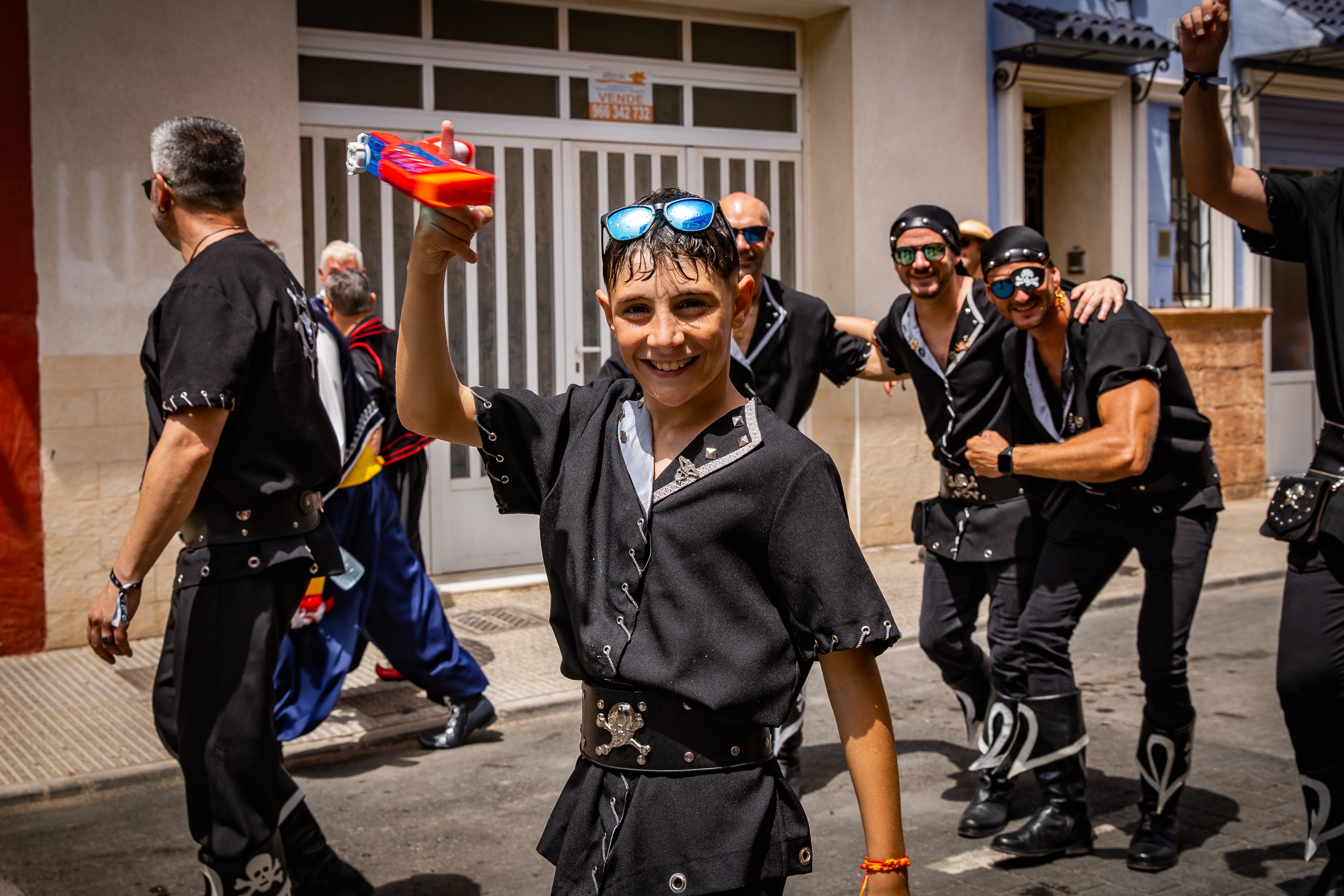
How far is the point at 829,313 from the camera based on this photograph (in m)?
4.96

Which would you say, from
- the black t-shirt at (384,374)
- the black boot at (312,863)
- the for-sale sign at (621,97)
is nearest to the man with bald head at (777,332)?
the black t-shirt at (384,374)

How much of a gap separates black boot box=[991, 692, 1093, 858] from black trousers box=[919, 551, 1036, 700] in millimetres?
209

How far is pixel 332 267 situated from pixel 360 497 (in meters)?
1.62

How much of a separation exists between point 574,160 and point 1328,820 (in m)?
6.93

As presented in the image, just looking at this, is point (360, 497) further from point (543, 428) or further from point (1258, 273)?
point (1258, 273)

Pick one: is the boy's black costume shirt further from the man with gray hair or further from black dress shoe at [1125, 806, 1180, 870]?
black dress shoe at [1125, 806, 1180, 870]

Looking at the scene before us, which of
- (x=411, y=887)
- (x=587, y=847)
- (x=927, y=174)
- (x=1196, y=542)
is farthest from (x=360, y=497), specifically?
(x=927, y=174)

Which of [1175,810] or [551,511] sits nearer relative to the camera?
[551,511]

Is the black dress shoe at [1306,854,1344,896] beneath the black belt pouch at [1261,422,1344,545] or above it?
beneath

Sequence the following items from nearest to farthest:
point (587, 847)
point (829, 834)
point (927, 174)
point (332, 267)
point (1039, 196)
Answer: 1. point (587, 847)
2. point (829, 834)
3. point (332, 267)
4. point (927, 174)
5. point (1039, 196)

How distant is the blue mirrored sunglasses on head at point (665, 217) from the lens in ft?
7.07

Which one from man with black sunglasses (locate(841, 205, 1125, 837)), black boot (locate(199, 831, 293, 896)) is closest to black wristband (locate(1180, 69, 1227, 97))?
man with black sunglasses (locate(841, 205, 1125, 837))

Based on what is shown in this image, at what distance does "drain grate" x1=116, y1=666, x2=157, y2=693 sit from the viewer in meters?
6.44

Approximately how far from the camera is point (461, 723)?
5633 millimetres
